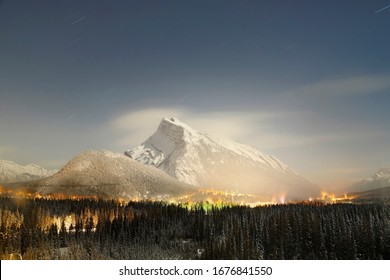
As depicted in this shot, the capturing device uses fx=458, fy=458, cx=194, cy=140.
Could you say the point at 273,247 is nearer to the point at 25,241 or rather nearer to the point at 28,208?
the point at 25,241

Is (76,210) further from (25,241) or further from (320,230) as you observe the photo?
(320,230)

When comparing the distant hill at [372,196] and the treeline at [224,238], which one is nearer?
the treeline at [224,238]

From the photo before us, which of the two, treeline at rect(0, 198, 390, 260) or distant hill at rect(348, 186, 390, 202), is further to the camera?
distant hill at rect(348, 186, 390, 202)

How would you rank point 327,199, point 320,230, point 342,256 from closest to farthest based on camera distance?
point 342,256
point 320,230
point 327,199

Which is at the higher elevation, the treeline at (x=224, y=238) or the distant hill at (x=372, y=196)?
the distant hill at (x=372, y=196)

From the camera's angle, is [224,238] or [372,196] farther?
[372,196]

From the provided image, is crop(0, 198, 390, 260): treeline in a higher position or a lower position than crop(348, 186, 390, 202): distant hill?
lower

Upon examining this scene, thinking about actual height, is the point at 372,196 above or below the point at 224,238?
above

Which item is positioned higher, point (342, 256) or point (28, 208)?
point (28, 208)
